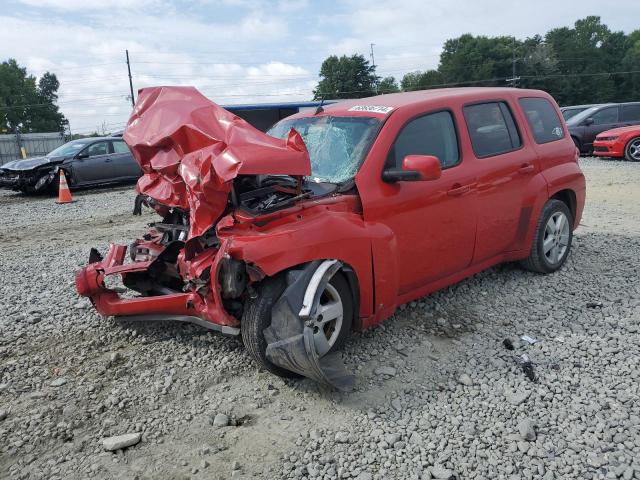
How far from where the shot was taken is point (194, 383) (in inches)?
136

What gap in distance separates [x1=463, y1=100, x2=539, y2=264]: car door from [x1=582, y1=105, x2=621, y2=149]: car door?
13.6 m

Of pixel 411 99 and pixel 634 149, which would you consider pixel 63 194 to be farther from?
pixel 634 149

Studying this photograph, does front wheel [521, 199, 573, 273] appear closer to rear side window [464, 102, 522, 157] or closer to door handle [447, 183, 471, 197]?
rear side window [464, 102, 522, 157]

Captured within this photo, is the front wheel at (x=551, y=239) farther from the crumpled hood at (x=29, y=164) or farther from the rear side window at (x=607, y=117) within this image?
the rear side window at (x=607, y=117)

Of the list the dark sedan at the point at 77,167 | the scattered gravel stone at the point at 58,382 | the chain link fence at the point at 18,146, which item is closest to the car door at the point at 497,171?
the scattered gravel stone at the point at 58,382

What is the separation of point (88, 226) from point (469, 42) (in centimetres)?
7494

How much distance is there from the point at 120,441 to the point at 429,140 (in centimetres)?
298

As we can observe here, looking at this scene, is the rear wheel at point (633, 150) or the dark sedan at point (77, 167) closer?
the dark sedan at point (77, 167)

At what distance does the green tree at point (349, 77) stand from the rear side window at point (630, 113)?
180 ft

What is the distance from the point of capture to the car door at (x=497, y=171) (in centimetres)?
442

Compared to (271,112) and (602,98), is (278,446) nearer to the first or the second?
(271,112)

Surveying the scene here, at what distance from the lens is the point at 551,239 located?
5195mm

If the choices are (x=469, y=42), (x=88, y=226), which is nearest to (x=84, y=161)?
(x=88, y=226)

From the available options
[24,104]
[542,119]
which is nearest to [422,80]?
[24,104]
